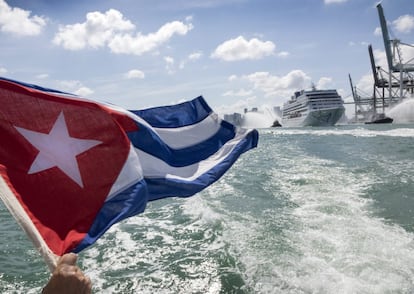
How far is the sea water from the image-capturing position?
16.3ft

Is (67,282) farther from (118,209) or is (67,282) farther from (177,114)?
(177,114)

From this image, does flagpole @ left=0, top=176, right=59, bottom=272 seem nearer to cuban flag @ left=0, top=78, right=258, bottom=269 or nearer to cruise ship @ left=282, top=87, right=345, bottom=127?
cuban flag @ left=0, top=78, right=258, bottom=269

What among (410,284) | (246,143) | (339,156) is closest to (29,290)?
(246,143)

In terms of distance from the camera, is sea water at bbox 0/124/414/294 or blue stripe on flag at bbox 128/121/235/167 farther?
sea water at bbox 0/124/414/294

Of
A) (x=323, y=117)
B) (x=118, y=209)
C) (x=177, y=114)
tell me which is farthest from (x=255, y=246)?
(x=323, y=117)

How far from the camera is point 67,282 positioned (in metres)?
1.95

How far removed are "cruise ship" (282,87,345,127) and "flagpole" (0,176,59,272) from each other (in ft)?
232

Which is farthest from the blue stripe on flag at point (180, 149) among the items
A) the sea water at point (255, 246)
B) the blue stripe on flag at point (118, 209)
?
the sea water at point (255, 246)

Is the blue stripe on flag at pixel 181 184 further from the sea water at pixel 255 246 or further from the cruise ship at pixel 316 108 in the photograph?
the cruise ship at pixel 316 108

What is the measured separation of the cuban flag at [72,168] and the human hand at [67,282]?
259mm

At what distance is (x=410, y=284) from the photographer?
4.77 meters

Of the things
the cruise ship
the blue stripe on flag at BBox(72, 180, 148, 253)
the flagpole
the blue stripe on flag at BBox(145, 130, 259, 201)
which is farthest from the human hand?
Answer: the cruise ship

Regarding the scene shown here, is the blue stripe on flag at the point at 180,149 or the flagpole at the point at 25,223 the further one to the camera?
the blue stripe on flag at the point at 180,149

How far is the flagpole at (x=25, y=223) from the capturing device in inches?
87.4
